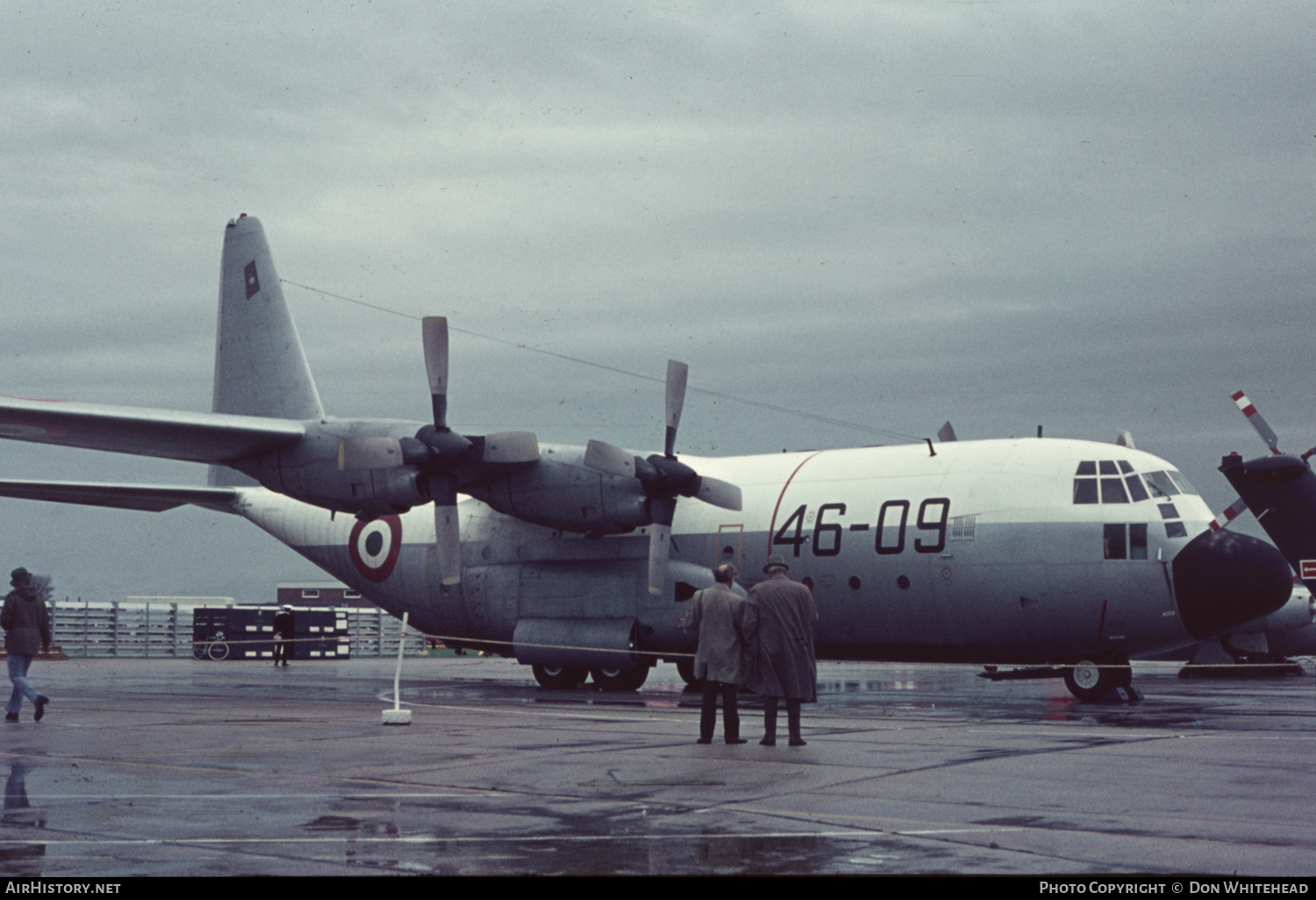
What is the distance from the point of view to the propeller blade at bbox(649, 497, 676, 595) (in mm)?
21750

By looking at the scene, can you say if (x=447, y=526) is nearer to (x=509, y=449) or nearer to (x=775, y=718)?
(x=509, y=449)

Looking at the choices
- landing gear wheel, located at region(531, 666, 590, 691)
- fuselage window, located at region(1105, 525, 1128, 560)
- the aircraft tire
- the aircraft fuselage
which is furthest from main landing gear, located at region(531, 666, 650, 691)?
fuselage window, located at region(1105, 525, 1128, 560)

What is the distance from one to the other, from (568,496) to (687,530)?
221 cm

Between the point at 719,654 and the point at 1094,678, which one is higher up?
the point at 719,654

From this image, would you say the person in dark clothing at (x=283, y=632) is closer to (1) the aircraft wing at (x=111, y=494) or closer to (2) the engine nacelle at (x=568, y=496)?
(1) the aircraft wing at (x=111, y=494)

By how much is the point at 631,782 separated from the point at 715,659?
328cm

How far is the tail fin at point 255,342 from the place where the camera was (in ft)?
85.9

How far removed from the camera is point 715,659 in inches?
499

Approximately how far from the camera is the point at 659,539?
21.9m

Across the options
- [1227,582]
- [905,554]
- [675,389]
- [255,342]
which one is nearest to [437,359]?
[675,389]

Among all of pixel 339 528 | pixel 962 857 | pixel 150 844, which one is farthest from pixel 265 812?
pixel 339 528

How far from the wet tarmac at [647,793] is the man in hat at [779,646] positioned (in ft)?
1.76

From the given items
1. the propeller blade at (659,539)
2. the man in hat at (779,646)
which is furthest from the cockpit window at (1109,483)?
the man in hat at (779,646)
